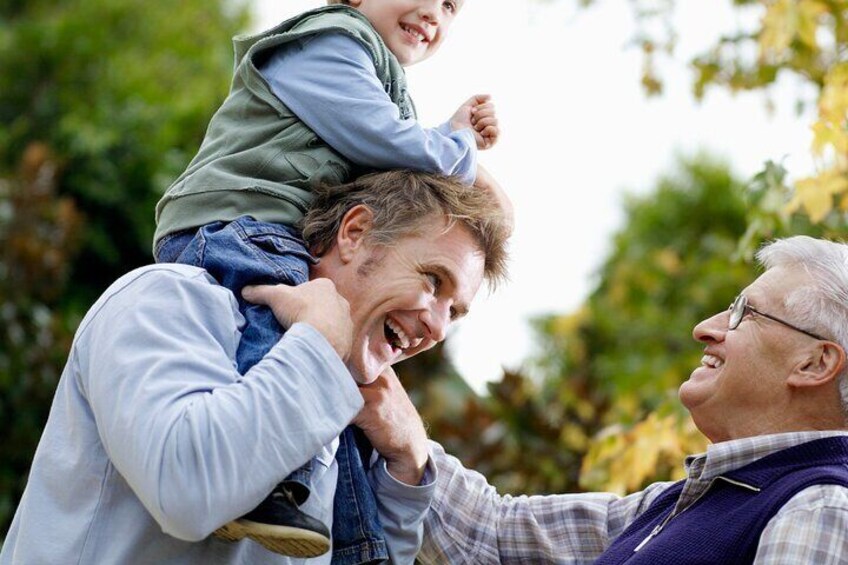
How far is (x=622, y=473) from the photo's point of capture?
13.6 ft

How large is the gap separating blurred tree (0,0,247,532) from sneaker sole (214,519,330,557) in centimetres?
467

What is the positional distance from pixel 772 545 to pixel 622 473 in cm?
185

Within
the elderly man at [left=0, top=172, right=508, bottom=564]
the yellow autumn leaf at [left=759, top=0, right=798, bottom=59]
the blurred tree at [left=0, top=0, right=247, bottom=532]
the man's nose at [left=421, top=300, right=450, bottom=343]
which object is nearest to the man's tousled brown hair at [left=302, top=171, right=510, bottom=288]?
the elderly man at [left=0, top=172, right=508, bottom=564]

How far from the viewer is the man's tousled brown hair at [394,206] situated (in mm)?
2592

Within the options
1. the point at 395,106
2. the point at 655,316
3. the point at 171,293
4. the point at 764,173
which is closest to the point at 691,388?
the point at 395,106

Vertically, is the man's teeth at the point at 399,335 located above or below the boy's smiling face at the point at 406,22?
below

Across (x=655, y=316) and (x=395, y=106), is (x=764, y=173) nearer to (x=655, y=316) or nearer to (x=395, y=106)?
(x=395, y=106)

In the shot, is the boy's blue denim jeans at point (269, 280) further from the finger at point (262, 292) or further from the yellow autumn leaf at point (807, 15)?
the yellow autumn leaf at point (807, 15)

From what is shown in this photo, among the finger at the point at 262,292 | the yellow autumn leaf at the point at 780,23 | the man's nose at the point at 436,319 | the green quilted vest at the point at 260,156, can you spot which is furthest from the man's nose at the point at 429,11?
the yellow autumn leaf at the point at 780,23

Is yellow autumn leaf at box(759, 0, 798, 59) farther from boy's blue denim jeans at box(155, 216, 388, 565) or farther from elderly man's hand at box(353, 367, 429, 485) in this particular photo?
boy's blue denim jeans at box(155, 216, 388, 565)

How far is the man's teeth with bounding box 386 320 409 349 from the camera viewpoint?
259 cm

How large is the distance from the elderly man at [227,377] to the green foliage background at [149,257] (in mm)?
1573

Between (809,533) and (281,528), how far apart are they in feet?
3.01

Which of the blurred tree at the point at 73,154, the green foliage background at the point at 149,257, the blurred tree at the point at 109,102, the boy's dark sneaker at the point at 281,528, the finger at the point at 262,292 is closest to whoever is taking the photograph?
the boy's dark sneaker at the point at 281,528
